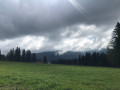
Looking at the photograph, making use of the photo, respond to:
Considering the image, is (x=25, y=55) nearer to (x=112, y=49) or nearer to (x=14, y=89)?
(x=112, y=49)

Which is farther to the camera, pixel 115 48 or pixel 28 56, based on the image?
pixel 28 56

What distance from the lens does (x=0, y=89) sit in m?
10.2

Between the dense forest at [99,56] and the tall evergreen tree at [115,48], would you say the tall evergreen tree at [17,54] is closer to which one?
the dense forest at [99,56]

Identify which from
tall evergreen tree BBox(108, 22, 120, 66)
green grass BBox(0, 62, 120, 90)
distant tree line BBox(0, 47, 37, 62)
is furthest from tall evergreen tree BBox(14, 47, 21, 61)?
green grass BBox(0, 62, 120, 90)

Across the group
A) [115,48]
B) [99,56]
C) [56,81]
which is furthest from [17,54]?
[56,81]

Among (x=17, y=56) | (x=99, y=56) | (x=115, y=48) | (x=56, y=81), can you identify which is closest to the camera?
(x=56, y=81)

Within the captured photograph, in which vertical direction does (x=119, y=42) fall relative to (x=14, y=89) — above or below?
above

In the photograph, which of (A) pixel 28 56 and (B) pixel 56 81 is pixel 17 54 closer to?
(A) pixel 28 56

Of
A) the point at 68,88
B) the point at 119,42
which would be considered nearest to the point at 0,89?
the point at 68,88

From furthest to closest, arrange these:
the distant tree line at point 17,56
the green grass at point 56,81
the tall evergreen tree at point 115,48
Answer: the distant tree line at point 17,56 < the tall evergreen tree at point 115,48 < the green grass at point 56,81

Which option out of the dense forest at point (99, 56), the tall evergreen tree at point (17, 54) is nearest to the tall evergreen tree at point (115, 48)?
the dense forest at point (99, 56)

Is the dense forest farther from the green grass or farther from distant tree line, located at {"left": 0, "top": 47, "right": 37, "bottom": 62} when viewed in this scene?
the green grass

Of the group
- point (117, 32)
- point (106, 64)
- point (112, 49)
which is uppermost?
point (117, 32)

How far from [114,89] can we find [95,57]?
86.7 metres
